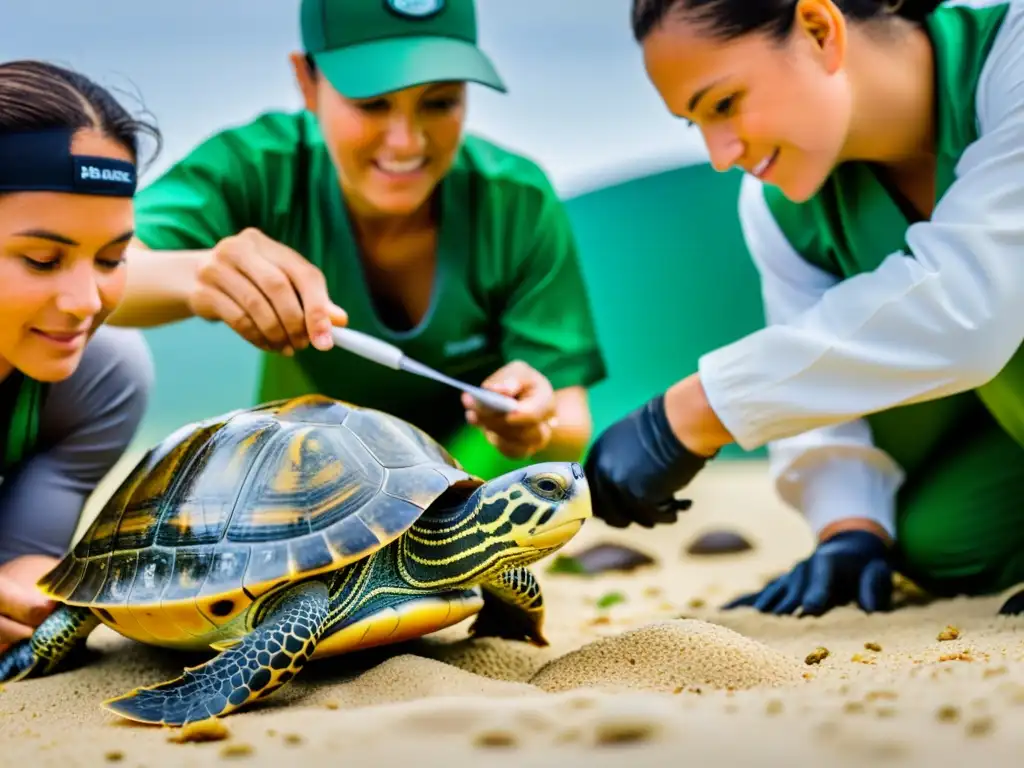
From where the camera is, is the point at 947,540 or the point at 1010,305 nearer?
the point at 1010,305

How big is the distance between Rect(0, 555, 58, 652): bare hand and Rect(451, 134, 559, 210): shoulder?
1.16m

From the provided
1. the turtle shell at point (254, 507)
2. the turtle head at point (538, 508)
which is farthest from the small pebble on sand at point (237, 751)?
the turtle head at point (538, 508)

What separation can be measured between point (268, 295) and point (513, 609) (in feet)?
2.05

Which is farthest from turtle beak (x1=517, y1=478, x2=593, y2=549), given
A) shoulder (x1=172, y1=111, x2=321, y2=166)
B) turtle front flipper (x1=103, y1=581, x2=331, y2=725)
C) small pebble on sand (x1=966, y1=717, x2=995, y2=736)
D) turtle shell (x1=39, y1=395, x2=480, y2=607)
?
shoulder (x1=172, y1=111, x2=321, y2=166)

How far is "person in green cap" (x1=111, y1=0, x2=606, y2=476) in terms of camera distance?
1838 millimetres

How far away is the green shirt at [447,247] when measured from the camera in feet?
7.04

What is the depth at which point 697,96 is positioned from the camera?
1581 mm

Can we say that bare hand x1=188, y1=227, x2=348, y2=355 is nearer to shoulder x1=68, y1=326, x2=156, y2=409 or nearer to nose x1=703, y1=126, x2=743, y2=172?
shoulder x1=68, y1=326, x2=156, y2=409

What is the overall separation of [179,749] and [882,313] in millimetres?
1114

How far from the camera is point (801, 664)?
1.32 metres

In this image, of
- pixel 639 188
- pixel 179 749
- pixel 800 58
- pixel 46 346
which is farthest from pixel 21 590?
pixel 639 188

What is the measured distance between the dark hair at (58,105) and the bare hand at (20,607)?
2.27ft

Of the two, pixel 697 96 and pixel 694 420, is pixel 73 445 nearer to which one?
pixel 694 420

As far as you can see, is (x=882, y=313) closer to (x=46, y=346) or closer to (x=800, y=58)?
(x=800, y=58)
